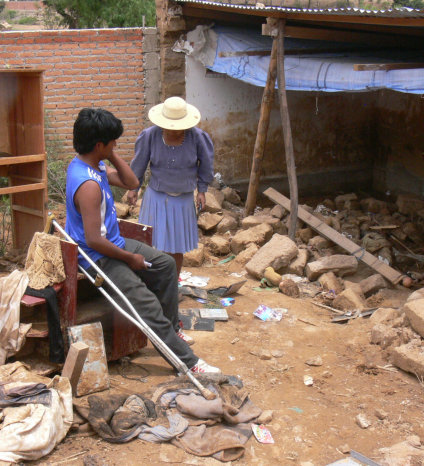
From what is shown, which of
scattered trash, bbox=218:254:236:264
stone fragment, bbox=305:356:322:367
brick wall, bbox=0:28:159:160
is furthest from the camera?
brick wall, bbox=0:28:159:160

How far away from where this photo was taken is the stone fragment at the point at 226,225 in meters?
8.36

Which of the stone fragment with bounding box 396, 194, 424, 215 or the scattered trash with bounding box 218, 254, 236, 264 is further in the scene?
the stone fragment with bounding box 396, 194, 424, 215

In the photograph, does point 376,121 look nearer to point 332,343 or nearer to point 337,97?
point 337,97

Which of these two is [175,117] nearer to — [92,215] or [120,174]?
[120,174]

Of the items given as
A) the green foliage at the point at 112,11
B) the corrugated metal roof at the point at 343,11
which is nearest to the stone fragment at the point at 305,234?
the corrugated metal roof at the point at 343,11

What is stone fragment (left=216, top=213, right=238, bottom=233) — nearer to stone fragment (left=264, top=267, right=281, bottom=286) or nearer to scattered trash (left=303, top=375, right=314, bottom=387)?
stone fragment (left=264, top=267, right=281, bottom=286)

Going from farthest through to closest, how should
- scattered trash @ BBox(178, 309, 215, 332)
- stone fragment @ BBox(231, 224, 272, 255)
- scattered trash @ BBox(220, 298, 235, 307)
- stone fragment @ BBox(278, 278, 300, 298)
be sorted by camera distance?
stone fragment @ BBox(231, 224, 272, 255), stone fragment @ BBox(278, 278, 300, 298), scattered trash @ BBox(220, 298, 235, 307), scattered trash @ BBox(178, 309, 215, 332)

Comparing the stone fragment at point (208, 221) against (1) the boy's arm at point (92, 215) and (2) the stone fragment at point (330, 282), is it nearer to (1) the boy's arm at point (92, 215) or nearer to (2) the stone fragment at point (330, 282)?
(2) the stone fragment at point (330, 282)

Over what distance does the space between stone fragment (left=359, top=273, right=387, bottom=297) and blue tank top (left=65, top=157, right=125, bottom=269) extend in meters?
3.35

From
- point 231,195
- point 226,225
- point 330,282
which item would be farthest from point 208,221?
point 330,282

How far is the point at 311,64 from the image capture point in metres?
7.61

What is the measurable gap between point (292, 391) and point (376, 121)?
819cm

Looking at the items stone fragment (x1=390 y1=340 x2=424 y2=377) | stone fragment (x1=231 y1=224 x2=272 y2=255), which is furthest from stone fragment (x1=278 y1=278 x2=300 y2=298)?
stone fragment (x1=390 y1=340 x2=424 y2=377)

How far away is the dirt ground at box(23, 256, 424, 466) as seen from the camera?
11.7 ft
